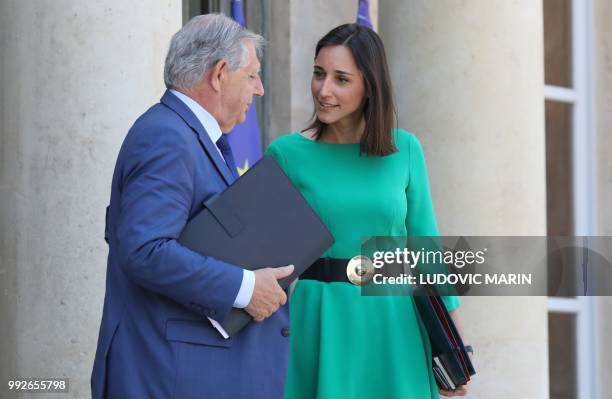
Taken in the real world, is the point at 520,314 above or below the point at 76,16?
below

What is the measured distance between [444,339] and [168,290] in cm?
124

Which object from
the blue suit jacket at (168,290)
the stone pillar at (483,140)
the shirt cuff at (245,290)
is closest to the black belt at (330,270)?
the blue suit jacket at (168,290)

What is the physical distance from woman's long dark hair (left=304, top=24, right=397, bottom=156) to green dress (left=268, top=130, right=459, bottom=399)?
0.08m

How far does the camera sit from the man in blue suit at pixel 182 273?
3.08m

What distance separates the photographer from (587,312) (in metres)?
8.30

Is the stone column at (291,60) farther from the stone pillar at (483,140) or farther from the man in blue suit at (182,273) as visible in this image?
the man in blue suit at (182,273)

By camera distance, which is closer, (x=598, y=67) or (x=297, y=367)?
(x=297, y=367)

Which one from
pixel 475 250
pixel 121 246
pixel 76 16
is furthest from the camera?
pixel 475 250

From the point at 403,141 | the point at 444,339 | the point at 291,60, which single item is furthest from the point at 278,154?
the point at 291,60

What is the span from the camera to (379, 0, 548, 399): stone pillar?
233 inches

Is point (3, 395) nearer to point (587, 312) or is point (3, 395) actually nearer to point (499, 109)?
point (499, 109)

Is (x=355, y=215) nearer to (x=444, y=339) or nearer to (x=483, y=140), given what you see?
(x=444, y=339)

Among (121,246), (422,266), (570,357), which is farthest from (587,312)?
(121,246)

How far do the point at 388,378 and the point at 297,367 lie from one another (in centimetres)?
32
